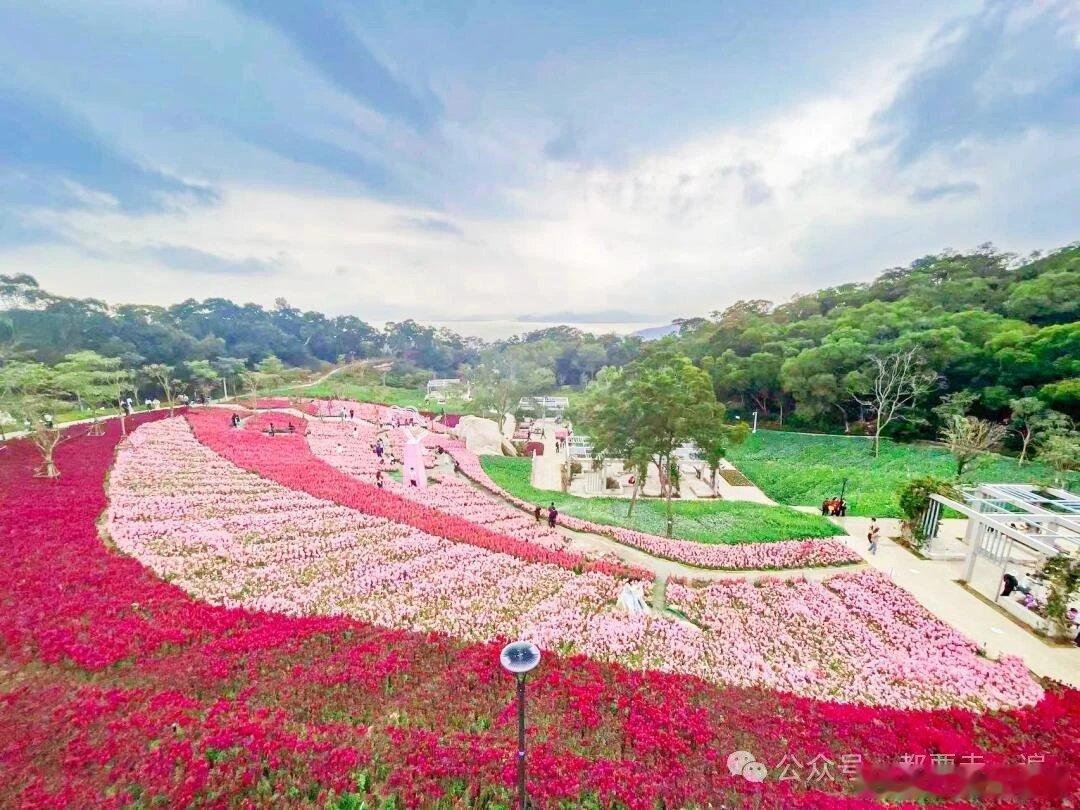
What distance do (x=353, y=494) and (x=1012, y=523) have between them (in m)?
20.3

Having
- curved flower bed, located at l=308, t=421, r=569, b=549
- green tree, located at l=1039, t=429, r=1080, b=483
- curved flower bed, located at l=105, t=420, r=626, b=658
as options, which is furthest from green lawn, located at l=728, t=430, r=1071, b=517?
curved flower bed, located at l=105, t=420, r=626, b=658

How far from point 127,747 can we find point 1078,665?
1509 cm

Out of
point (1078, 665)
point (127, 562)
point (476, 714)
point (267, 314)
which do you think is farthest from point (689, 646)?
point (267, 314)

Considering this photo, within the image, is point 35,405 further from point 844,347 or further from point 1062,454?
point 844,347

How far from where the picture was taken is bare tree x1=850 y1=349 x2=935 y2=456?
2853 cm

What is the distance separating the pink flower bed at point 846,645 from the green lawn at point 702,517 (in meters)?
3.05

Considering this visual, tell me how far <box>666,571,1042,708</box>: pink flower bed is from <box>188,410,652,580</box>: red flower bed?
233 centimetres

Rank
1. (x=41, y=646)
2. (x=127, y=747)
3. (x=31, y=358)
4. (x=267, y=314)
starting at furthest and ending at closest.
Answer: (x=267, y=314)
(x=31, y=358)
(x=41, y=646)
(x=127, y=747)

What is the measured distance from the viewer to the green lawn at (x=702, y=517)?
14.5m

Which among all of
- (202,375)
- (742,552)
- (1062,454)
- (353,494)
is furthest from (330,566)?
(202,375)

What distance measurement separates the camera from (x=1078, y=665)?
817 cm

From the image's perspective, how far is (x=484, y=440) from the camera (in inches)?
1155

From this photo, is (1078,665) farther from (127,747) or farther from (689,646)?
(127,747)

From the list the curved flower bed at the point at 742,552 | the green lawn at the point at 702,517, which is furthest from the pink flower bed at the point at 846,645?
the green lawn at the point at 702,517
